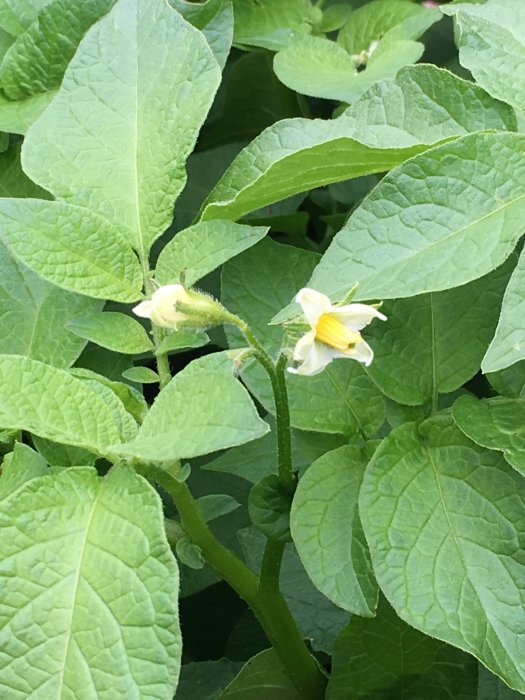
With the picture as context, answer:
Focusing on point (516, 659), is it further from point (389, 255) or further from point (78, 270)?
point (78, 270)

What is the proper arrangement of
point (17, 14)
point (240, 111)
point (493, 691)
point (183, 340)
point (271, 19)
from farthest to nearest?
1. point (240, 111)
2. point (271, 19)
3. point (17, 14)
4. point (493, 691)
5. point (183, 340)

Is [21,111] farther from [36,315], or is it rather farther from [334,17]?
[334,17]

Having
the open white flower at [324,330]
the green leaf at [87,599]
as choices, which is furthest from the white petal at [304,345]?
the green leaf at [87,599]

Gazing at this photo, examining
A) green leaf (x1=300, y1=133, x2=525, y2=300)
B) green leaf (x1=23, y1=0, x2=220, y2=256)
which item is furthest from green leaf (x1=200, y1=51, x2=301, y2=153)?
green leaf (x1=300, y1=133, x2=525, y2=300)

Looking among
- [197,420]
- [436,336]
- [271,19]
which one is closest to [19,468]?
[197,420]

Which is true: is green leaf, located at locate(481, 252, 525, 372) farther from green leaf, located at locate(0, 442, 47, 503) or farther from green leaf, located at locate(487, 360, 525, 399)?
green leaf, located at locate(0, 442, 47, 503)
